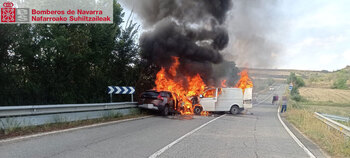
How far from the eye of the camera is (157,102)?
46.2 feet

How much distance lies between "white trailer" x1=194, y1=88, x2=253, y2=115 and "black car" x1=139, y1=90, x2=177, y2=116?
271 cm

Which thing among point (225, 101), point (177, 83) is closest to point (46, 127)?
point (225, 101)

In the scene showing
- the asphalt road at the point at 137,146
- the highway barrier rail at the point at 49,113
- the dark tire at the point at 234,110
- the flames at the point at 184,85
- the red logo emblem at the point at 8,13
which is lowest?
the dark tire at the point at 234,110

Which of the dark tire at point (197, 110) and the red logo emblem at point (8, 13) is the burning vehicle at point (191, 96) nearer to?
the dark tire at point (197, 110)

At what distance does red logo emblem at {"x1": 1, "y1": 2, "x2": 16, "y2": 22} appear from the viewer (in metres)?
10.4

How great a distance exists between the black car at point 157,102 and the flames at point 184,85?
7.02 ft

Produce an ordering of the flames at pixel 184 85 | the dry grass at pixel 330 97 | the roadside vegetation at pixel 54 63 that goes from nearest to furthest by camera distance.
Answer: the roadside vegetation at pixel 54 63, the flames at pixel 184 85, the dry grass at pixel 330 97

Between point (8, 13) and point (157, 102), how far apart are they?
26.8 feet

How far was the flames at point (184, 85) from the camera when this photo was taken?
1705cm

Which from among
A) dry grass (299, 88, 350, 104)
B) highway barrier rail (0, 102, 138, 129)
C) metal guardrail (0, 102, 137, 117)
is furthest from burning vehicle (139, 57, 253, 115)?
dry grass (299, 88, 350, 104)

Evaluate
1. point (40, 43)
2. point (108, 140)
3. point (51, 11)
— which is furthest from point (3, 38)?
point (108, 140)

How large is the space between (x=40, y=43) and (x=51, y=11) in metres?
1.70

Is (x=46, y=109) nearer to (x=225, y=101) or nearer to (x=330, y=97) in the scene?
(x=225, y=101)

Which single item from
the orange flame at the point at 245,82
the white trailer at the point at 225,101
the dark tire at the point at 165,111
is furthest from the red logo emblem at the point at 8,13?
the orange flame at the point at 245,82
